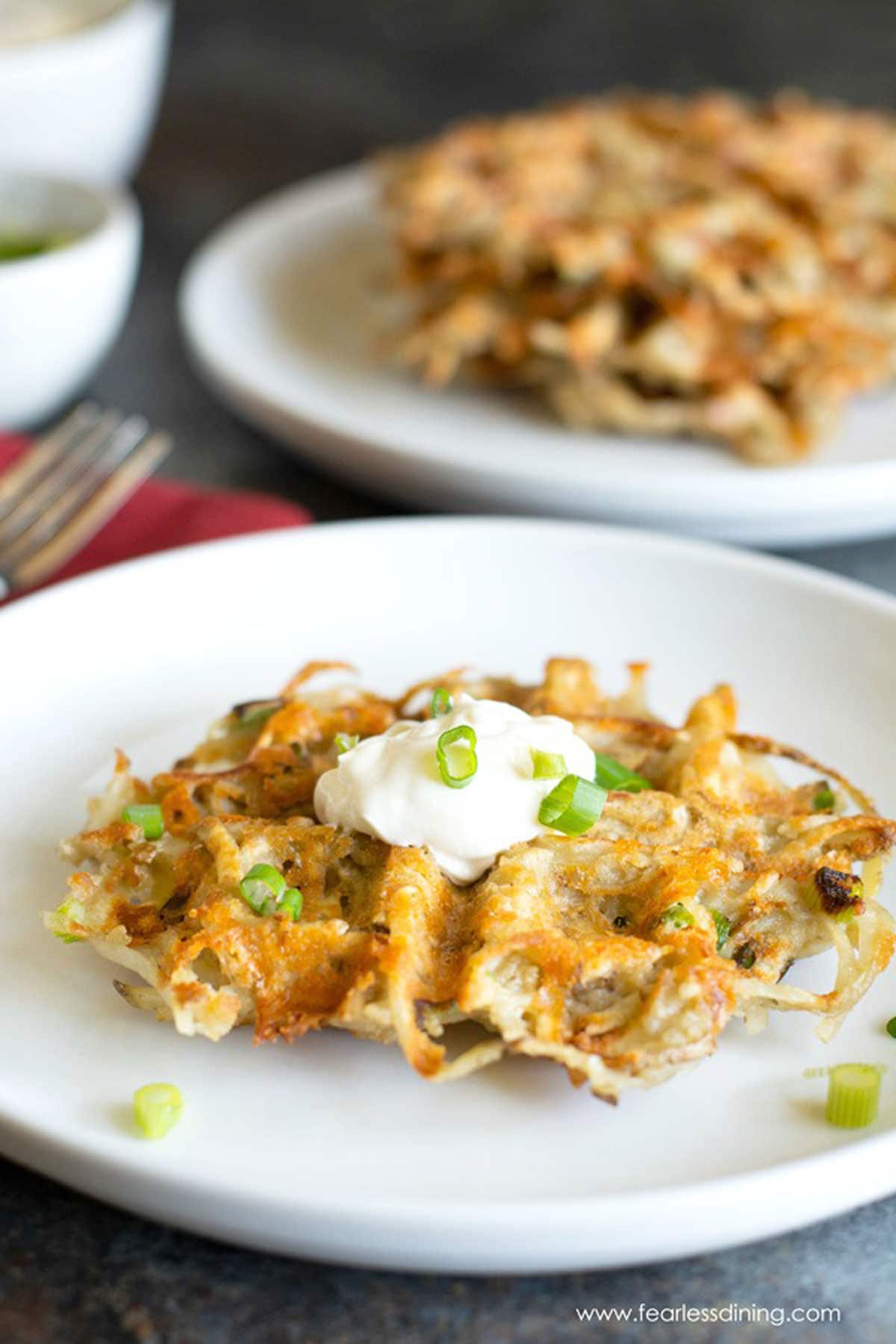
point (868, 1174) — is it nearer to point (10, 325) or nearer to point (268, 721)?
point (268, 721)

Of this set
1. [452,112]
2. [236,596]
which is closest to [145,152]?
[452,112]

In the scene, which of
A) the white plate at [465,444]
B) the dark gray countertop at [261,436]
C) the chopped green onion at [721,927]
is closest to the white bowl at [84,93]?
the dark gray countertop at [261,436]

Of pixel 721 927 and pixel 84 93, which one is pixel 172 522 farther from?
pixel 84 93

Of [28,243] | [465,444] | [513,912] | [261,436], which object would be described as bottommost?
[261,436]

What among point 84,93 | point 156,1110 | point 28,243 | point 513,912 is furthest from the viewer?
point 84,93

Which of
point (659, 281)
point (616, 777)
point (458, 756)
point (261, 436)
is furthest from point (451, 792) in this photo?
point (261, 436)

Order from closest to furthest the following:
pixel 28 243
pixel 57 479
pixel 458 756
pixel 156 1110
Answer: pixel 156 1110 → pixel 458 756 → pixel 57 479 → pixel 28 243
